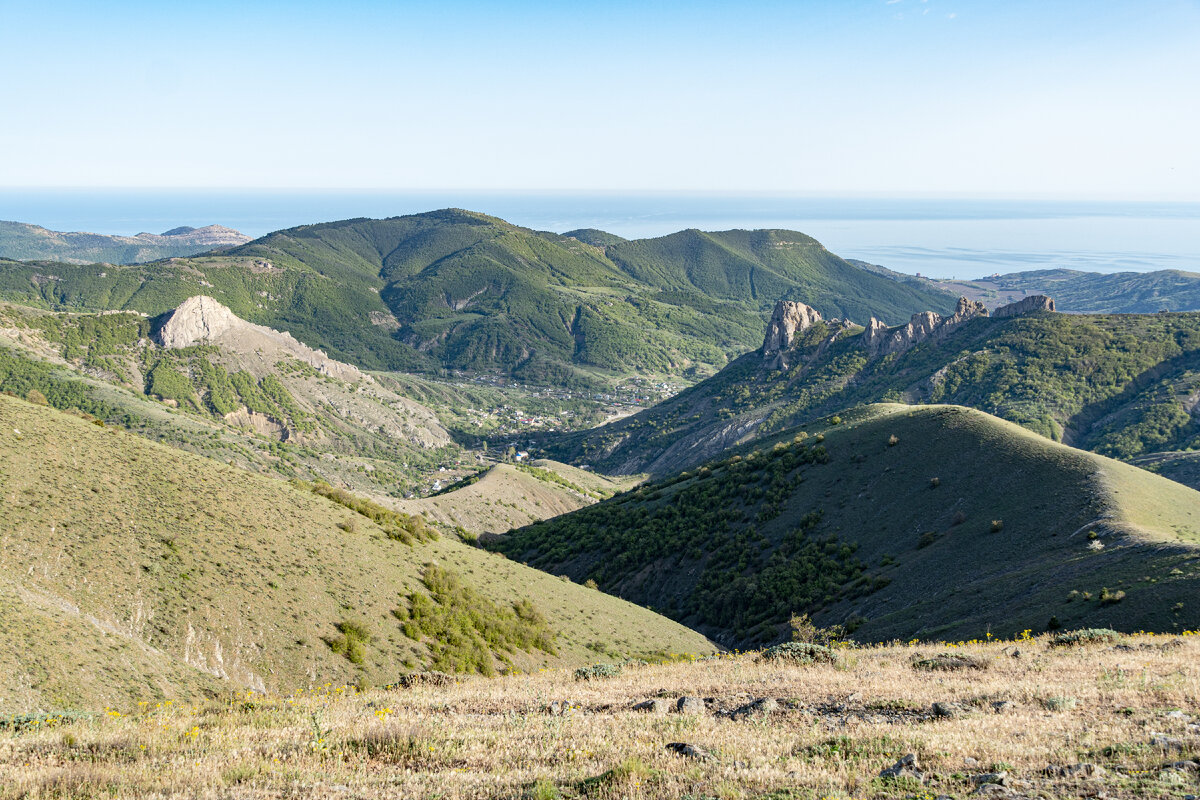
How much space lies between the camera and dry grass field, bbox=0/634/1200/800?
339 inches

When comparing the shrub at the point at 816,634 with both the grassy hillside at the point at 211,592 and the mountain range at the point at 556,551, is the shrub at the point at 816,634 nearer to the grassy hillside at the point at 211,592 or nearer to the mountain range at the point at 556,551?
the mountain range at the point at 556,551

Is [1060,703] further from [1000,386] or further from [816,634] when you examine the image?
[1000,386]

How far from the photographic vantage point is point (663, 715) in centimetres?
1327

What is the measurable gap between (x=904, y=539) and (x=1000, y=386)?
83688mm

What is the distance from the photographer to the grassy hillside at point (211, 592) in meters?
19.6

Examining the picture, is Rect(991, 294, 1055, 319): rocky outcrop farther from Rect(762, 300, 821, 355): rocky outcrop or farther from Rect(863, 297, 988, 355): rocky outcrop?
Rect(762, 300, 821, 355): rocky outcrop

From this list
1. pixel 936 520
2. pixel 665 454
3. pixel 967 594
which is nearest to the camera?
pixel 967 594

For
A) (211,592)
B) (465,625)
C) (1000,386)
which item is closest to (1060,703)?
(465,625)

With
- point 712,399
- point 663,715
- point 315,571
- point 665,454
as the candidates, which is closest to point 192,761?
point 663,715

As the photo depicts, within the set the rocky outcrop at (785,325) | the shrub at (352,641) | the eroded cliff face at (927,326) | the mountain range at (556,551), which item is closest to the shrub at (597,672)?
the mountain range at (556,551)

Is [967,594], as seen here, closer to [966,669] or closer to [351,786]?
[966,669]

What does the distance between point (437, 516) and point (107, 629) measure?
55.2 m

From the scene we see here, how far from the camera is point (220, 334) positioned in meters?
156

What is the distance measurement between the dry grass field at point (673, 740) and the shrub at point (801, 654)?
3.26 metres
